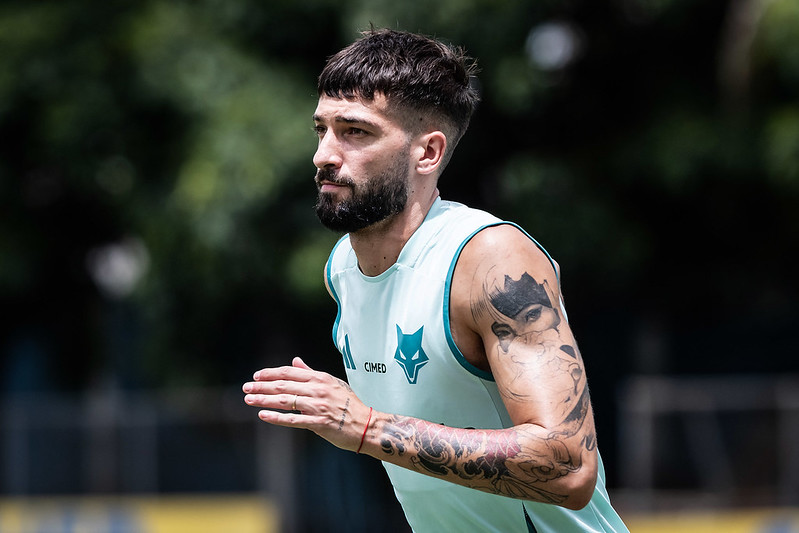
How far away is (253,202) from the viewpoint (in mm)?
11375

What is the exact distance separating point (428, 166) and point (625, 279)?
9577 mm

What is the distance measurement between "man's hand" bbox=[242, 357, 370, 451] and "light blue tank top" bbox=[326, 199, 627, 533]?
321mm

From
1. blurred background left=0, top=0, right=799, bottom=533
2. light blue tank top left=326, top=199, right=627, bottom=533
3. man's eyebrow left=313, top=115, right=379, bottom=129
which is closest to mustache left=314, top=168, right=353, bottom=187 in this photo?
man's eyebrow left=313, top=115, right=379, bottom=129

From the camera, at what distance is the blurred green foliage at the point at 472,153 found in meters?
11.4

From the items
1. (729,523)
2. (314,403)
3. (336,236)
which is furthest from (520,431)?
(336,236)

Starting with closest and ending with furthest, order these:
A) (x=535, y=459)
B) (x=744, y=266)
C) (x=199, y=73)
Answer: (x=535, y=459) < (x=199, y=73) < (x=744, y=266)

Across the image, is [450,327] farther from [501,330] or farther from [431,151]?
[431,151]

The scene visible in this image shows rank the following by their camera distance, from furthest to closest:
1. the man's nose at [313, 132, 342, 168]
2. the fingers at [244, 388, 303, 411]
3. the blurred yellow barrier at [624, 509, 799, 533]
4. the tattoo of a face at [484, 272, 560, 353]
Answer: the blurred yellow barrier at [624, 509, 799, 533] → the man's nose at [313, 132, 342, 168] → the tattoo of a face at [484, 272, 560, 353] → the fingers at [244, 388, 303, 411]

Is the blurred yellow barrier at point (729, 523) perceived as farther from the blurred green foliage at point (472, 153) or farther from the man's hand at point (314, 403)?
the man's hand at point (314, 403)

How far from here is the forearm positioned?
9.66 feet

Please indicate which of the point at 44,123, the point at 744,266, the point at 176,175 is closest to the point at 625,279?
the point at 744,266

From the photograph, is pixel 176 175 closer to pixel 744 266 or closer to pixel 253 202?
pixel 253 202

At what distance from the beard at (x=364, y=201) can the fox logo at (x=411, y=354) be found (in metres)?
0.35

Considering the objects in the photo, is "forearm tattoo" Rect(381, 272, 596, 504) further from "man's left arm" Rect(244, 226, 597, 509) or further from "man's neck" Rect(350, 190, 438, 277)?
"man's neck" Rect(350, 190, 438, 277)
